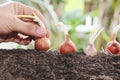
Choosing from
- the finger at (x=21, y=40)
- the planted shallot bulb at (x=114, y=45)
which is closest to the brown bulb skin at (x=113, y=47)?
the planted shallot bulb at (x=114, y=45)

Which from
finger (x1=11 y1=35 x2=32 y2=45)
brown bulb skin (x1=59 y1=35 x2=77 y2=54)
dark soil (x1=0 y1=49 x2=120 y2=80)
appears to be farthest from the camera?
finger (x1=11 y1=35 x2=32 y2=45)

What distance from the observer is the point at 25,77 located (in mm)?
912

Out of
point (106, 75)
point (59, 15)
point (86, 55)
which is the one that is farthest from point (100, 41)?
point (106, 75)

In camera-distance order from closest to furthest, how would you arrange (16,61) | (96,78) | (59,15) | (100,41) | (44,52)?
(96,78), (16,61), (44,52), (100,41), (59,15)

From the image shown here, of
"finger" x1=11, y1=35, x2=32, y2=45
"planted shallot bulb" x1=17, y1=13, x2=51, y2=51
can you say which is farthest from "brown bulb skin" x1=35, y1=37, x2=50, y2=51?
"finger" x1=11, y1=35, x2=32, y2=45

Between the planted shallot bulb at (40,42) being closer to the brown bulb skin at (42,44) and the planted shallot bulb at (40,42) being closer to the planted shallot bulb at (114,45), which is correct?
the brown bulb skin at (42,44)

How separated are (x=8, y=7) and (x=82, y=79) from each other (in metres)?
0.40

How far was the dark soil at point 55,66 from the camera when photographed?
91 cm

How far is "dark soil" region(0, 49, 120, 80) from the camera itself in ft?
2.99

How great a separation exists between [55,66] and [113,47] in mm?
253

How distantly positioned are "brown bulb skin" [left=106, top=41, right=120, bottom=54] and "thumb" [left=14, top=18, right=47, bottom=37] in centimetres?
22

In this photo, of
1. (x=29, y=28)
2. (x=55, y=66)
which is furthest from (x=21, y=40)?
(x=55, y=66)

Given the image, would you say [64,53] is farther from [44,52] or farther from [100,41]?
[100,41]

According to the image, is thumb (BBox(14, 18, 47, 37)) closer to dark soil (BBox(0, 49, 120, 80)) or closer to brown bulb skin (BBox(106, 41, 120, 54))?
dark soil (BBox(0, 49, 120, 80))
